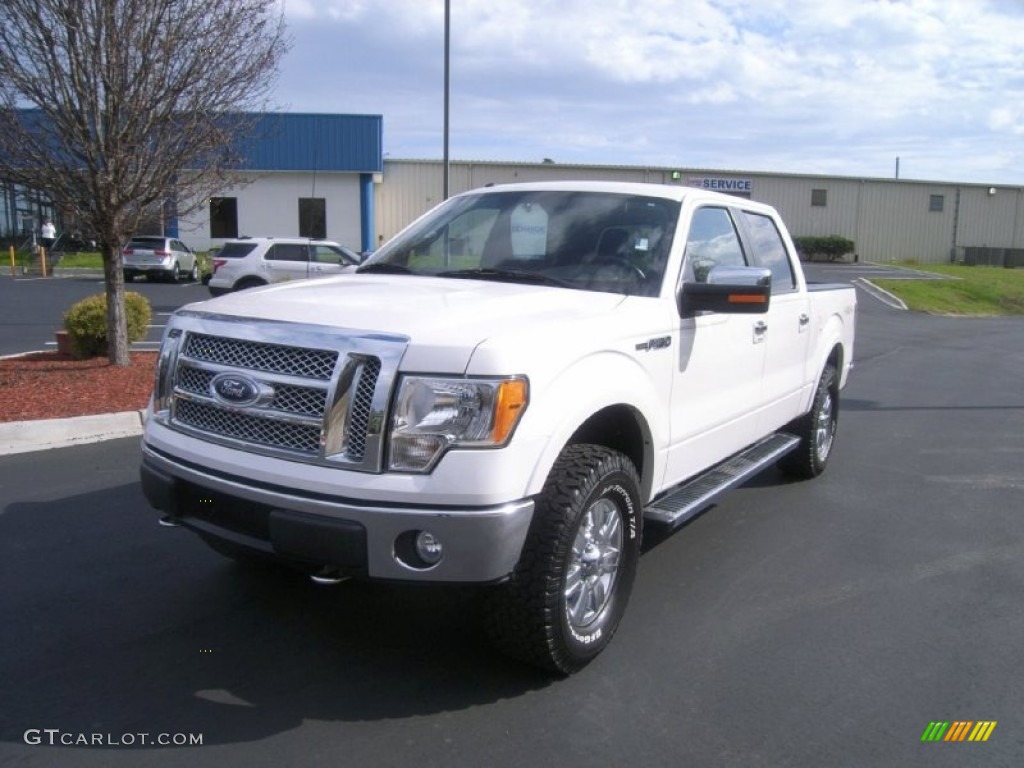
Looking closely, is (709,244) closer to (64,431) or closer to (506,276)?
(506,276)

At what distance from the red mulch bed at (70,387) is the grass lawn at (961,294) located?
71.9ft

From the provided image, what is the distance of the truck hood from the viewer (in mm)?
3096

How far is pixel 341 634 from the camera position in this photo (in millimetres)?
3930

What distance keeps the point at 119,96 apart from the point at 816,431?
262 inches

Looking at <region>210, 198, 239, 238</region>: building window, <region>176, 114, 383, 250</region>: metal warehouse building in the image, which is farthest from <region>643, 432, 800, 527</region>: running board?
<region>210, 198, 239, 238</region>: building window

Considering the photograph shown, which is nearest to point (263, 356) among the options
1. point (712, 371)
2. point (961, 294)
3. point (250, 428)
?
point (250, 428)

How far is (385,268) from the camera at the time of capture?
4793 millimetres

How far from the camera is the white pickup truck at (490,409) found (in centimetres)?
304

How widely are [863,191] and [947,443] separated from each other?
42965 millimetres

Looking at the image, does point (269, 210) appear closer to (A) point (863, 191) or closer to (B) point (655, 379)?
(A) point (863, 191)

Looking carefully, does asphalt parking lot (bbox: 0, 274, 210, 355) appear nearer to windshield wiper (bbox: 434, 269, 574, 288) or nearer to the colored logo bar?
windshield wiper (bbox: 434, 269, 574, 288)

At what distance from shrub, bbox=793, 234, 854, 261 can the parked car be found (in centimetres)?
2941

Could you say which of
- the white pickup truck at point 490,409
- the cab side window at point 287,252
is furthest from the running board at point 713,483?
the cab side window at point 287,252

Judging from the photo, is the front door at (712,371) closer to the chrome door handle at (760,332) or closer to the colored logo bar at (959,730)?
the chrome door handle at (760,332)
